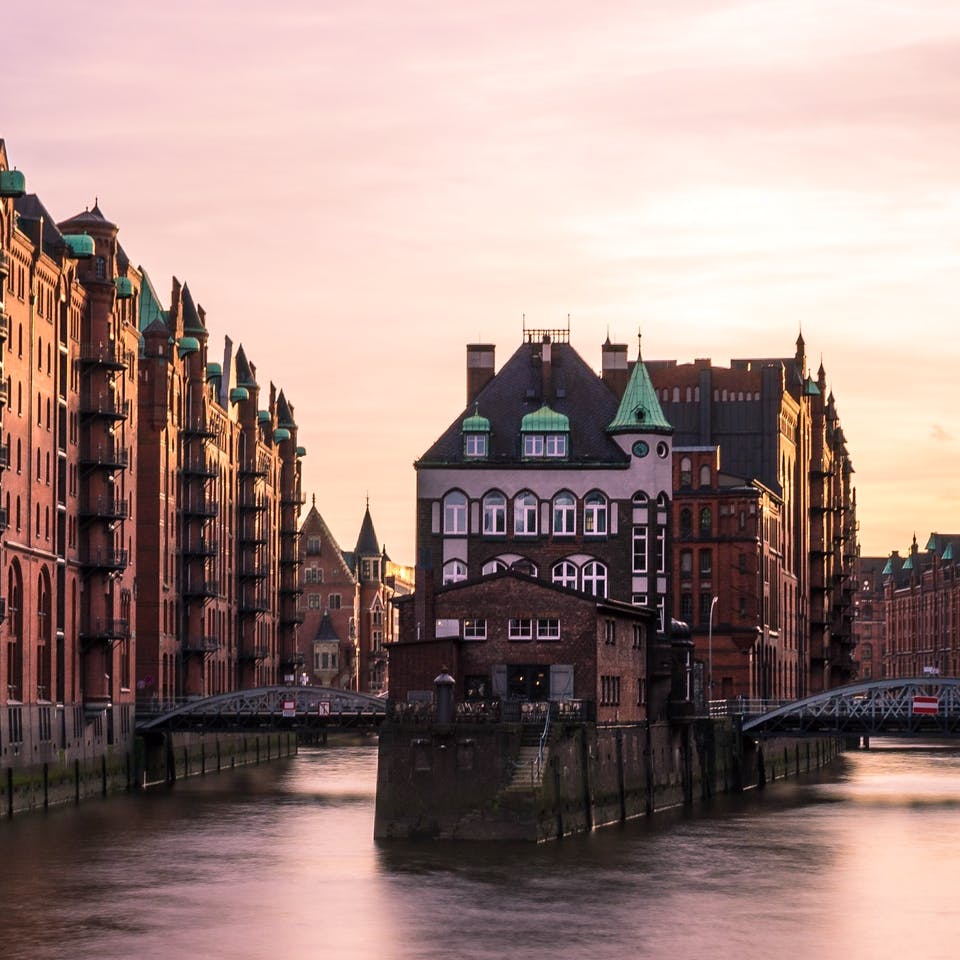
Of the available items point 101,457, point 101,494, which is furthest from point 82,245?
point 101,494

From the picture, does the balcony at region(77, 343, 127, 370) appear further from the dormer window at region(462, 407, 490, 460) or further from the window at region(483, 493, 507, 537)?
the window at region(483, 493, 507, 537)

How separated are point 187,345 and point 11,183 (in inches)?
1643

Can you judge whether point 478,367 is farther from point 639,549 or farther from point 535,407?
point 639,549

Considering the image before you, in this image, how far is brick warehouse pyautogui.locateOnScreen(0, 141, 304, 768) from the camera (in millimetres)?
Answer: 96438

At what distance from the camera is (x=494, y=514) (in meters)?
117

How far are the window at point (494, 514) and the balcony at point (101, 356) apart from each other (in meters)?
19.6

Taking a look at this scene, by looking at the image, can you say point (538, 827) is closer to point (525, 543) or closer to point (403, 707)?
point (403, 707)

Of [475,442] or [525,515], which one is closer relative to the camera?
[525,515]

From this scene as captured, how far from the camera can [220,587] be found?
5812 inches

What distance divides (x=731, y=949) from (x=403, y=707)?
24.3m

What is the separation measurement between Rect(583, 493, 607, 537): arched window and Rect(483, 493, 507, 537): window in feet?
13.7

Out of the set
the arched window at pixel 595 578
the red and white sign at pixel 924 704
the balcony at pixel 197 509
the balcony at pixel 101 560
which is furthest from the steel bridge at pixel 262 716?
the red and white sign at pixel 924 704

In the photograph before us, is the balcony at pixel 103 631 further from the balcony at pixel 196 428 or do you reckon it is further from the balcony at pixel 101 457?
the balcony at pixel 196 428

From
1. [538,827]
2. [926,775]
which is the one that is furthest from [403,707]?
[926,775]
